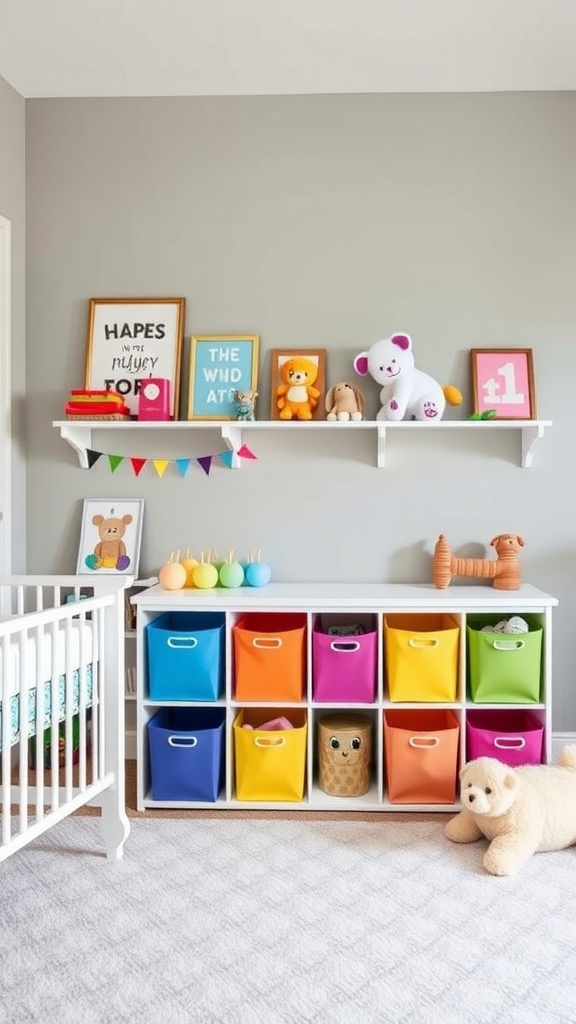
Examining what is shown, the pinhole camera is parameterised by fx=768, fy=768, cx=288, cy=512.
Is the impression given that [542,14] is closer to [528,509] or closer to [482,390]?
[482,390]

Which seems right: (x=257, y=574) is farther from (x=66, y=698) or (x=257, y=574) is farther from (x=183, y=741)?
(x=66, y=698)

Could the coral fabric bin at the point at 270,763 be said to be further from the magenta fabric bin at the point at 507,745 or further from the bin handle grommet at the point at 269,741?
the magenta fabric bin at the point at 507,745

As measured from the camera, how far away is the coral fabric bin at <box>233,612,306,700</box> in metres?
2.45

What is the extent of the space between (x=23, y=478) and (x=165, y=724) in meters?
1.05

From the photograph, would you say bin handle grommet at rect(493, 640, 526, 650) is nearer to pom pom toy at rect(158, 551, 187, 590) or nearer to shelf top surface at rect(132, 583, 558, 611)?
shelf top surface at rect(132, 583, 558, 611)

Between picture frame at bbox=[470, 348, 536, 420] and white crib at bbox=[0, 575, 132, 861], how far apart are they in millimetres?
1439

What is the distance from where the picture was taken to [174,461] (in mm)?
2846

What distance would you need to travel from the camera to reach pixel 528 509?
2783mm

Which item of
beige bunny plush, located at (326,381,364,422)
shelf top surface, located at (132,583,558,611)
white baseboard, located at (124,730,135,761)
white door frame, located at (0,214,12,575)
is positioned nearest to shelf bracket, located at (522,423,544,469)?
shelf top surface, located at (132,583,558,611)

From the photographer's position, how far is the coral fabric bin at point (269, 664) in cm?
245

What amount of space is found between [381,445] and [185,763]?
1258 mm

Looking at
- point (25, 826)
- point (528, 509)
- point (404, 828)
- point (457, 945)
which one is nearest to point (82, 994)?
point (25, 826)

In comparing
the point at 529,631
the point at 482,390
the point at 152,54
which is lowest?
the point at 529,631

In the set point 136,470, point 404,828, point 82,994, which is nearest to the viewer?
point 82,994
